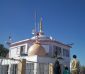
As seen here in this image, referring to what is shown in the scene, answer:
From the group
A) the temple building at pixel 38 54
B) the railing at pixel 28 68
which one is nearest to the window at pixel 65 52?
the temple building at pixel 38 54

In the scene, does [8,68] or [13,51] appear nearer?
[8,68]

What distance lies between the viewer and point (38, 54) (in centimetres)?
2038

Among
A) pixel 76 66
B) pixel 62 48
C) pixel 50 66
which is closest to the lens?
pixel 76 66

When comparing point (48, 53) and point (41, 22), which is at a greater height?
point (41, 22)

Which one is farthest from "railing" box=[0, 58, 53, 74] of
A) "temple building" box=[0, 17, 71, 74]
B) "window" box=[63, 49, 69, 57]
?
"window" box=[63, 49, 69, 57]

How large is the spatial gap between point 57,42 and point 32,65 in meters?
6.84

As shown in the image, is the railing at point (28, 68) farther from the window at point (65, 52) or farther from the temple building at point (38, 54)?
the window at point (65, 52)

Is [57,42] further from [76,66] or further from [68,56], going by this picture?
[76,66]

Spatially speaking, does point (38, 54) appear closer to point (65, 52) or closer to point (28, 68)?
point (28, 68)

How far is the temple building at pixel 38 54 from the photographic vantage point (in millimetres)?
18406

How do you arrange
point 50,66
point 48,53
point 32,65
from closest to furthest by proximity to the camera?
1. point 50,66
2. point 32,65
3. point 48,53

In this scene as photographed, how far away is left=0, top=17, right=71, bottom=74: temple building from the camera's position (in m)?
18.4

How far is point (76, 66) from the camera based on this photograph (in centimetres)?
1408

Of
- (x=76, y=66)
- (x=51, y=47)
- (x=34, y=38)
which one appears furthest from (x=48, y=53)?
(x=76, y=66)
